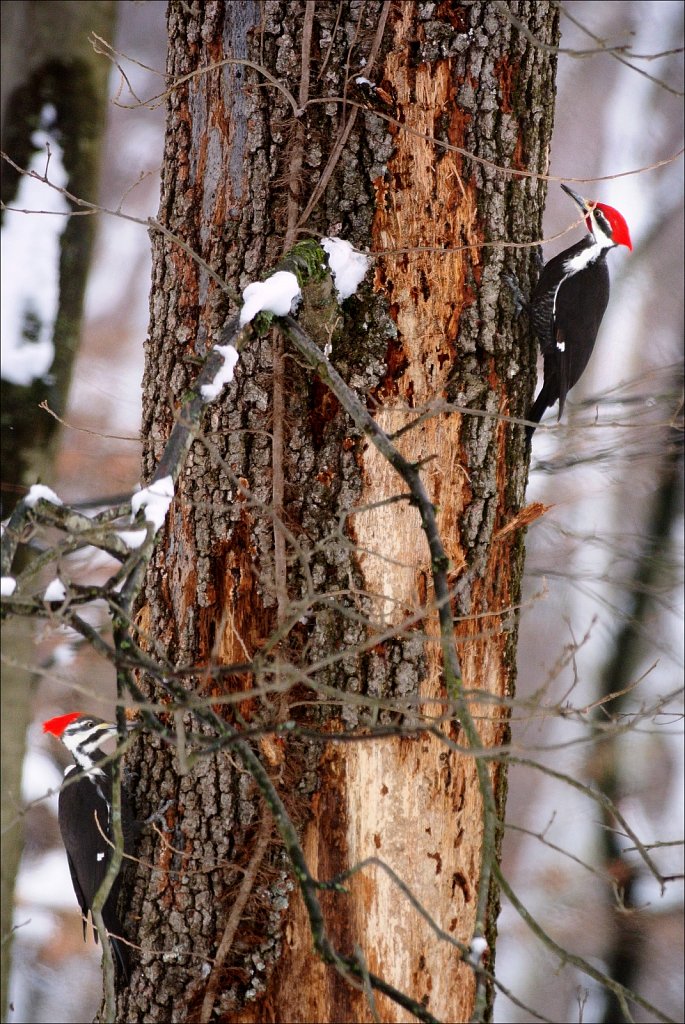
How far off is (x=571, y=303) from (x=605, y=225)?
1.21ft

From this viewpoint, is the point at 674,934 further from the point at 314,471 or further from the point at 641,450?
the point at 314,471

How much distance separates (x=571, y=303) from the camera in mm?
2045

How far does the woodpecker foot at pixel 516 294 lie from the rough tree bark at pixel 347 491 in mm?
26

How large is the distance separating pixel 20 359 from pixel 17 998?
150 inches

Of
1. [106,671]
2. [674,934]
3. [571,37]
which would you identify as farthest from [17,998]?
[571,37]

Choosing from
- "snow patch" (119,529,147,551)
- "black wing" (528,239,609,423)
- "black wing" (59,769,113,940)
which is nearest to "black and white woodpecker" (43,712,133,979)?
"black wing" (59,769,113,940)

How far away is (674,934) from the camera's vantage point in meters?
5.11

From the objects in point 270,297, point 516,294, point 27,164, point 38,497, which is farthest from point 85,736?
point 27,164

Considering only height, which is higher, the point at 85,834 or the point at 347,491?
the point at 347,491

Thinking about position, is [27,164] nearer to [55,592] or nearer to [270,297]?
[270,297]

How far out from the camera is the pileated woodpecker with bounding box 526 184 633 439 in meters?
1.87

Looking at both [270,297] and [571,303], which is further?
[571,303]

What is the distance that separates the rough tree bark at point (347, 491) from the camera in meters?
1.67

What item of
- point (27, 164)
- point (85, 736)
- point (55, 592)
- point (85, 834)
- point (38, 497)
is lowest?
point (85, 834)
